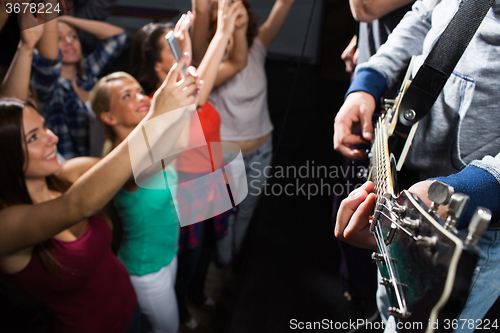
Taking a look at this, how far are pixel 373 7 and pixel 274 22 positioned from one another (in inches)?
17.3

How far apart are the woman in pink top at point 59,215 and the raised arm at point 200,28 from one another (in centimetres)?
22

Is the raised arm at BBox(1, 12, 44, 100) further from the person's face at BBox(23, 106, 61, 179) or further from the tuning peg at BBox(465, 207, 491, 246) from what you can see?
the tuning peg at BBox(465, 207, 491, 246)

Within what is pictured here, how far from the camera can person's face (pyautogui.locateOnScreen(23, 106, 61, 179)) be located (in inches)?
26.7

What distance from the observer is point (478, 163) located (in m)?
0.42

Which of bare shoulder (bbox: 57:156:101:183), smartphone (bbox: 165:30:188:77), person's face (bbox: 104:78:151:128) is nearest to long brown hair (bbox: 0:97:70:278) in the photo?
bare shoulder (bbox: 57:156:101:183)

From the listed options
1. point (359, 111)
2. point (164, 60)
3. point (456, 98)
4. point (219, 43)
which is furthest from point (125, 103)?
point (456, 98)

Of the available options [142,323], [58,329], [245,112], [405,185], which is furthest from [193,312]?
[405,185]

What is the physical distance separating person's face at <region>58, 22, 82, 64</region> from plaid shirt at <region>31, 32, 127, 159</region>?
41 mm

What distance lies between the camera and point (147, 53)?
100cm

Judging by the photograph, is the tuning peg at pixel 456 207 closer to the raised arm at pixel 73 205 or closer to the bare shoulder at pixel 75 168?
the raised arm at pixel 73 205

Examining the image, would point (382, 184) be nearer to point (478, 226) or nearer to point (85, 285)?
point (478, 226)

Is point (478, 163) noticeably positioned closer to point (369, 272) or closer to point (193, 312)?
point (369, 272)

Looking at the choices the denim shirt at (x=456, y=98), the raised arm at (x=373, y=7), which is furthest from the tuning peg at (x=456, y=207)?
the raised arm at (x=373, y=7)

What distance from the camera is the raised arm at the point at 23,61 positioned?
77 centimetres
